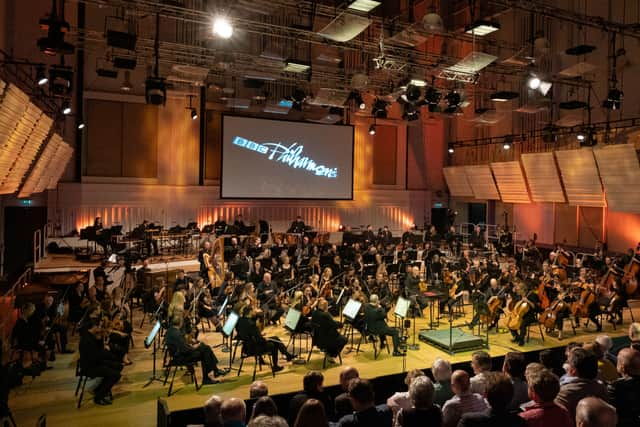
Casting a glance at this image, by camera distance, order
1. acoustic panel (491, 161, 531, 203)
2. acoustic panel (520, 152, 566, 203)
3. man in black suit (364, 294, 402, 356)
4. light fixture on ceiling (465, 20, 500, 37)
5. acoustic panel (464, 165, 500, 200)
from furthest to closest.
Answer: acoustic panel (464, 165, 500, 200)
acoustic panel (491, 161, 531, 203)
acoustic panel (520, 152, 566, 203)
light fixture on ceiling (465, 20, 500, 37)
man in black suit (364, 294, 402, 356)

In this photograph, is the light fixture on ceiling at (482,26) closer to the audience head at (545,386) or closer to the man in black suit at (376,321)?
the man in black suit at (376,321)

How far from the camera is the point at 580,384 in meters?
3.87

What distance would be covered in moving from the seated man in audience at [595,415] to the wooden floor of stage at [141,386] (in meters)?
4.59

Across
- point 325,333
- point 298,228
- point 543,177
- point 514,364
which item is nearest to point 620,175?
point 543,177

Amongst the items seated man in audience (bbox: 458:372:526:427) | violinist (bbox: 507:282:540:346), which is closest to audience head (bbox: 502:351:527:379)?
seated man in audience (bbox: 458:372:526:427)

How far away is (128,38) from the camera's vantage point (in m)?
9.30

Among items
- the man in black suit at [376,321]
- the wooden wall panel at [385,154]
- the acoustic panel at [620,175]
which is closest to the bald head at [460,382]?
the man in black suit at [376,321]

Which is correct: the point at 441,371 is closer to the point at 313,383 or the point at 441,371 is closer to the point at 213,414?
the point at 313,383

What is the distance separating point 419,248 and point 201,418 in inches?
524

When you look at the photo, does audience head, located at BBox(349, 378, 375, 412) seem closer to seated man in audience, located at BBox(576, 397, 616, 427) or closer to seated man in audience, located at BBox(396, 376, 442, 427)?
seated man in audience, located at BBox(396, 376, 442, 427)

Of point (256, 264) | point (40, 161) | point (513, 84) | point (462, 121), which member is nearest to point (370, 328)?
point (256, 264)

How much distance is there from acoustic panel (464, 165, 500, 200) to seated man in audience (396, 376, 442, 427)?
18.8 m

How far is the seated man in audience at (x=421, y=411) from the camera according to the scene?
329 centimetres

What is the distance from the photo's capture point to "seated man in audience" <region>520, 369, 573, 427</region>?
3268 mm
